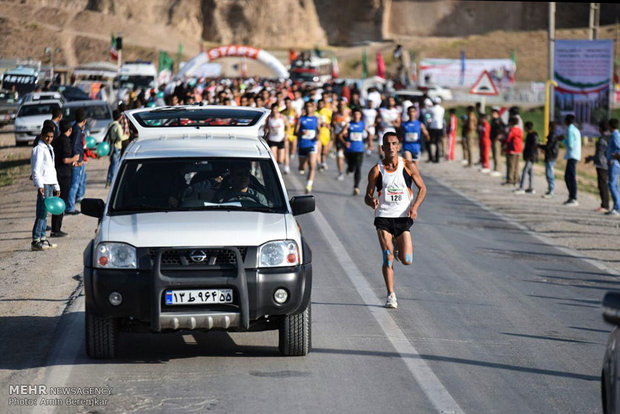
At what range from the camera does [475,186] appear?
26.4 metres

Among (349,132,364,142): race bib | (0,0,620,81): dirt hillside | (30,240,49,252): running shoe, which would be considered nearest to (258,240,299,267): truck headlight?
(30,240,49,252): running shoe

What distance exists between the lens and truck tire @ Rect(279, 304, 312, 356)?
9156 millimetres

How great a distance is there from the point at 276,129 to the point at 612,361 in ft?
64.2

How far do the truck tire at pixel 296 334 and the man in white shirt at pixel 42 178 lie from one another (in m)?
7.22

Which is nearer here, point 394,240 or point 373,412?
point 373,412

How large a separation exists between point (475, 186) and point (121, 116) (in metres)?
8.58

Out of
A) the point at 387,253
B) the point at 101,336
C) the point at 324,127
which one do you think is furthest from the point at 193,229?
the point at 324,127

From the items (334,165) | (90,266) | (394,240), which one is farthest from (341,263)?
(334,165)

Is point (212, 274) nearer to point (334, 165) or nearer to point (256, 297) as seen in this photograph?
point (256, 297)

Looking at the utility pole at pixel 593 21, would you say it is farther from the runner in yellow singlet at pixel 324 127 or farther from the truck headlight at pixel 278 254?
the truck headlight at pixel 278 254

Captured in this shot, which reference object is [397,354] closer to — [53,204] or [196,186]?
[196,186]

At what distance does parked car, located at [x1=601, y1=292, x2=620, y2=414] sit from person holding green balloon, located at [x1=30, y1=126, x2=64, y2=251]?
1067 centimetres

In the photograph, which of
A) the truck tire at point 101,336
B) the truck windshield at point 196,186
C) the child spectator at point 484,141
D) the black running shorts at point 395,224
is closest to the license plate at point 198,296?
the truck tire at point 101,336

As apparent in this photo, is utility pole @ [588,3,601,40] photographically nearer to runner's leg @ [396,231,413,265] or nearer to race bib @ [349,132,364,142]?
race bib @ [349,132,364,142]
